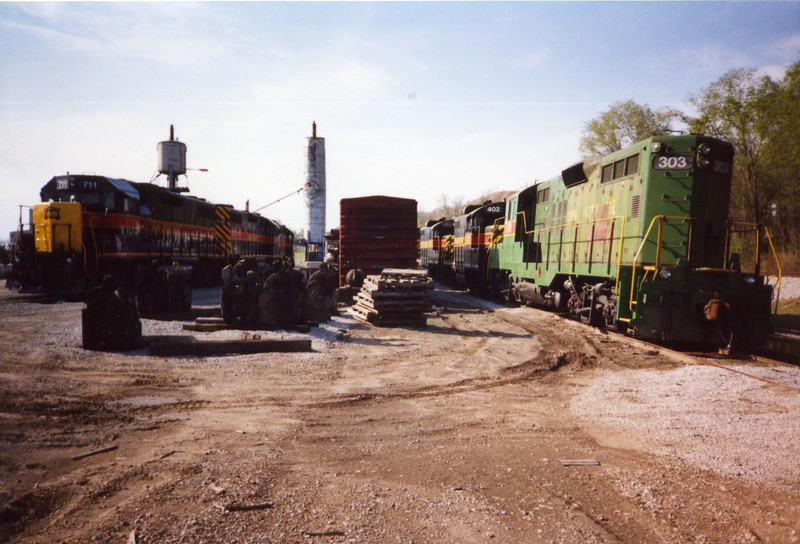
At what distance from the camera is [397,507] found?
11.2ft

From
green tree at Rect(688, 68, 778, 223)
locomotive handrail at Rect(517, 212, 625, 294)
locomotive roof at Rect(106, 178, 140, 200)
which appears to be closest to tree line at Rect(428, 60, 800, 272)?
green tree at Rect(688, 68, 778, 223)

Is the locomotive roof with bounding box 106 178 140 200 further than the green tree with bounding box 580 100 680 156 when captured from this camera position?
No

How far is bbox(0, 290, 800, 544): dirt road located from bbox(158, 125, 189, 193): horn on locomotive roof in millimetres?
37247

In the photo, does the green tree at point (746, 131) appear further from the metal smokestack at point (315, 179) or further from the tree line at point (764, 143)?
the metal smokestack at point (315, 179)

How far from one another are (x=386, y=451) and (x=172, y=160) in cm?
4314

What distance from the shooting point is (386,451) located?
4398mm

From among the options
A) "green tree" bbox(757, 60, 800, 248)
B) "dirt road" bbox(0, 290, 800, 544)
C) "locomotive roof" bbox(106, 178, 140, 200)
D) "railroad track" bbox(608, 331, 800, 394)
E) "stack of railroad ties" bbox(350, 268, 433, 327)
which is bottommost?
"dirt road" bbox(0, 290, 800, 544)

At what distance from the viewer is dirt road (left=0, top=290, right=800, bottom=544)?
3.18 metres

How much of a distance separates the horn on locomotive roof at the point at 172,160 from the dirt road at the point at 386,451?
37.2 m

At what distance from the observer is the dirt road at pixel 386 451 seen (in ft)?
10.4

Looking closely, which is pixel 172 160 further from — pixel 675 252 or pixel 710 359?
pixel 710 359

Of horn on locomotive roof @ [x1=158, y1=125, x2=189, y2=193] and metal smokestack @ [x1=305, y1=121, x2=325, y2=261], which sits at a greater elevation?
horn on locomotive roof @ [x1=158, y1=125, x2=189, y2=193]

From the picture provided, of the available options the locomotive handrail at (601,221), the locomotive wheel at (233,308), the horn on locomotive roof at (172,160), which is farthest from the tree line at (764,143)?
the horn on locomotive roof at (172,160)

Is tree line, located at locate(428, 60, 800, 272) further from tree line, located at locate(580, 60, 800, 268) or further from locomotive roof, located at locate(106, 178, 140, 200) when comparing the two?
locomotive roof, located at locate(106, 178, 140, 200)
